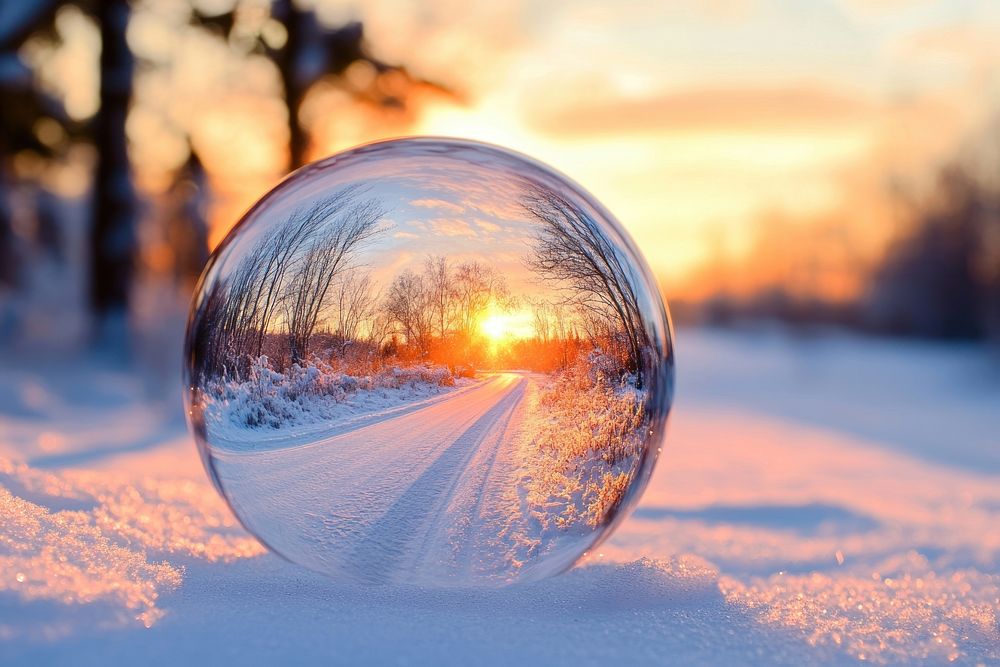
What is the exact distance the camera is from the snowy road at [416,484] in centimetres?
185

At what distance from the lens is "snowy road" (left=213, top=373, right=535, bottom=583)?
1.85 meters

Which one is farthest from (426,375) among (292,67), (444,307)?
(292,67)

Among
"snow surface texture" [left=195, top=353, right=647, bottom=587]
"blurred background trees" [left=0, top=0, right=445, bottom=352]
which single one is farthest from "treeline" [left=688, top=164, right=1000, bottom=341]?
"snow surface texture" [left=195, top=353, right=647, bottom=587]

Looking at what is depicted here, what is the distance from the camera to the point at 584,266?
197cm

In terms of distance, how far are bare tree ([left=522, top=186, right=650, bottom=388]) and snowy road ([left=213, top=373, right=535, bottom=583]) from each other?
0.26 metres

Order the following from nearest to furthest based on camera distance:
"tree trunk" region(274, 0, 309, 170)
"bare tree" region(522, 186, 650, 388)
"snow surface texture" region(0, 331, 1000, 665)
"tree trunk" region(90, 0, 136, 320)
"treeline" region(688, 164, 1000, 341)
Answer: "snow surface texture" region(0, 331, 1000, 665) < "bare tree" region(522, 186, 650, 388) < "tree trunk" region(90, 0, 136, 320) < "tree trunk" region(274, 0, 309, 170) < "treeline" region(688, 164, 1000, 341)

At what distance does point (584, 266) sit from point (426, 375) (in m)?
0.48

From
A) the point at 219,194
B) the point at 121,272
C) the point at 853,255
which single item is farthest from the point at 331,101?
the point at 853,255

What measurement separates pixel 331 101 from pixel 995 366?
1594cm

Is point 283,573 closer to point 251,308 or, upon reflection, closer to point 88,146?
point 251,308

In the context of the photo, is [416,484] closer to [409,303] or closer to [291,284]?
[409,303]

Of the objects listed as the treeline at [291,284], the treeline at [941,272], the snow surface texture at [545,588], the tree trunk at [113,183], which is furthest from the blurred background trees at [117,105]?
the treeline at [941,272]

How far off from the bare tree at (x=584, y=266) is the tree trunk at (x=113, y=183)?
409 inches

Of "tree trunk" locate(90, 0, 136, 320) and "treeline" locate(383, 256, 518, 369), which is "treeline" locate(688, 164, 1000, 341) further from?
"treeline" locate(383, 256, 518, 369)
